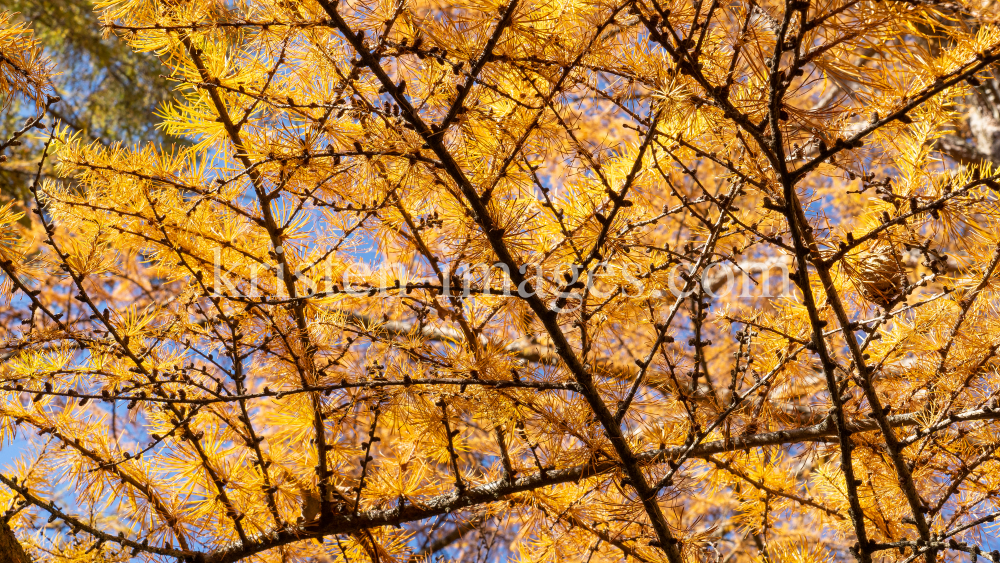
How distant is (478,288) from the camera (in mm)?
1399

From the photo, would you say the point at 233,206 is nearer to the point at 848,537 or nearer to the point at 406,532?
the point at 406,532

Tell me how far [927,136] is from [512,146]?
2.77 ft

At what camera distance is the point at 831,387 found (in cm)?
118

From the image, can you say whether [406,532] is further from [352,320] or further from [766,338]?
[766,338]

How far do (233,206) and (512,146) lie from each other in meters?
0.65

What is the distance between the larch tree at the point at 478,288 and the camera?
124 centimetres

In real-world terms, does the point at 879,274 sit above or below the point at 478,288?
below

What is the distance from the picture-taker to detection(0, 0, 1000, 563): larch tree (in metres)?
1.24

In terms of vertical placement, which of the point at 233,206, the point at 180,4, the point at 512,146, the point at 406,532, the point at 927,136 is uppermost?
the point at 180,4

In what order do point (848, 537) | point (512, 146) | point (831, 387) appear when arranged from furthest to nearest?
point (848, 537)
point (512, 146)
point (831, 387)

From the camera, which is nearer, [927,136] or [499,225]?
[499,225]

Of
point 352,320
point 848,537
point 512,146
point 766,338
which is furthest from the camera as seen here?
point 848,537

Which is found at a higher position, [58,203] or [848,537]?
[58,203]

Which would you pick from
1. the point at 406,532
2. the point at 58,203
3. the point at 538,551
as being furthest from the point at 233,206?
the point at 538,551
